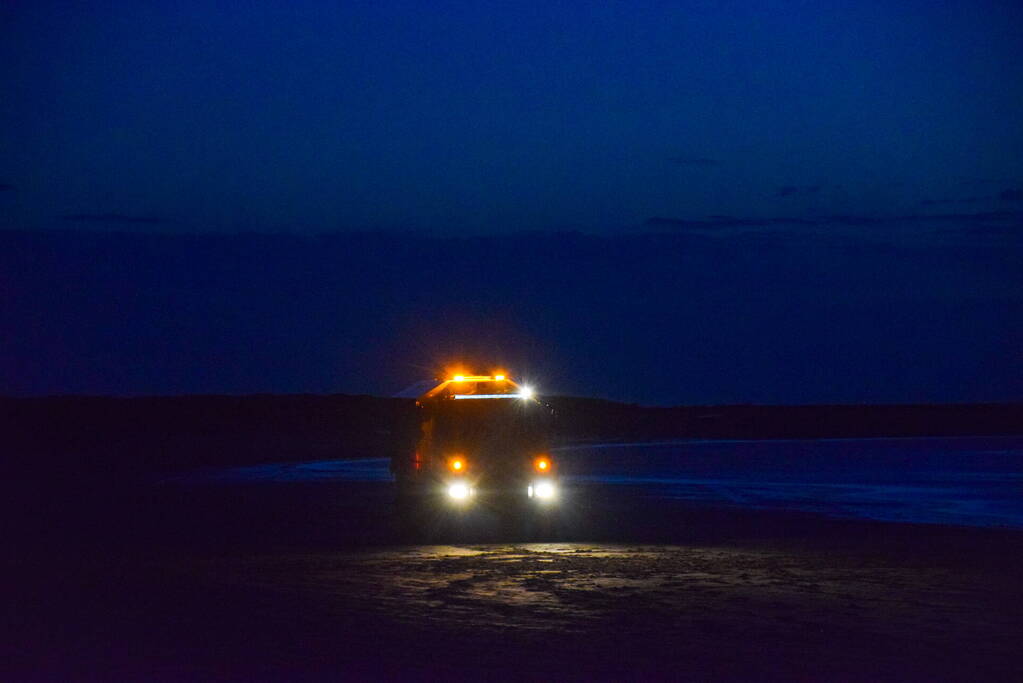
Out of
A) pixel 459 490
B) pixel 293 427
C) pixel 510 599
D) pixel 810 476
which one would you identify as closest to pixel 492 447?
pixel 459 490

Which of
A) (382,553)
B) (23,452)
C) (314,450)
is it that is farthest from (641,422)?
(382,553)

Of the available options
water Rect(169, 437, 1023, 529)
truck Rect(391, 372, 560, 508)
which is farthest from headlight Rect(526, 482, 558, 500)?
water Rect(169, 437, 1023, 529)

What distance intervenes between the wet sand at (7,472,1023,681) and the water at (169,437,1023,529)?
3.61m

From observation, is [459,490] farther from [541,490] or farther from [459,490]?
[541,490]

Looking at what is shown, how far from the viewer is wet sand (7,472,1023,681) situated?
1013cm

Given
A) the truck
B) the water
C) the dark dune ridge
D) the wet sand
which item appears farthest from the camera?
the dark dune ridge

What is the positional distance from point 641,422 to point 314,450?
4964cm

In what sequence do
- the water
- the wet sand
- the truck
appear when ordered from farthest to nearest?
the water < the truck < the wet sand

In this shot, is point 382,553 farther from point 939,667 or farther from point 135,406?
point 135,406

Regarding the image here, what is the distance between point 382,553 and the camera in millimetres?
17469

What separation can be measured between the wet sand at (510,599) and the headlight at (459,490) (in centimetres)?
59

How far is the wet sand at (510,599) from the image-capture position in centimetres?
1013

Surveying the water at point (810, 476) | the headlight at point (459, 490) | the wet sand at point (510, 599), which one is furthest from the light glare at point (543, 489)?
the water at point (810, 476)

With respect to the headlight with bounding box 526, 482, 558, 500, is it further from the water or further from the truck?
the water
